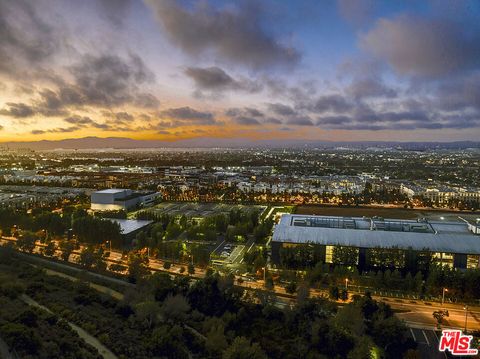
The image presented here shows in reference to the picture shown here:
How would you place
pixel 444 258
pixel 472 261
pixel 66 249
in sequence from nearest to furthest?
pixel 472 261 → pixel 444 258 → pixel 66 249

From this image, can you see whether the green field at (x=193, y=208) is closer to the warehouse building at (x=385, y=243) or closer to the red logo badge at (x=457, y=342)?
the warehouse building at (x=385, y=243)

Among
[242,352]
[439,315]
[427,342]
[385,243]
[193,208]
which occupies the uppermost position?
[385,243]

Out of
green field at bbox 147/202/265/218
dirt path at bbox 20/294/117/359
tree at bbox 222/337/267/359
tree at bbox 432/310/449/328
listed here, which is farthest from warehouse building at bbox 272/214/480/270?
green field at bbox 147/202/265/218

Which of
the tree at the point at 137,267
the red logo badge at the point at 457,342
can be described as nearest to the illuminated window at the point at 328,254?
the tree at the point at 137,267

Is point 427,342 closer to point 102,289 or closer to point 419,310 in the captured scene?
point 419,310

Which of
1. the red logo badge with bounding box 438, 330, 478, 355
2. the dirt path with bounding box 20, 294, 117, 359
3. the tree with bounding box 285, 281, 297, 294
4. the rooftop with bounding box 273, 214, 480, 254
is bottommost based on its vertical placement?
the tree with bounding box 285, 281, 297, 294

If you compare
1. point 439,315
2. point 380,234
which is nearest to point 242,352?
point 439,315

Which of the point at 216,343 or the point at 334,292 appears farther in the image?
the point at 334,292

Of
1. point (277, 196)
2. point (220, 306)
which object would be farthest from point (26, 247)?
point (277, 196)

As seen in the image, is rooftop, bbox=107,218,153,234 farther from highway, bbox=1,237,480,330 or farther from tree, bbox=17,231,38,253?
highway, bbox=1,237,480,330
